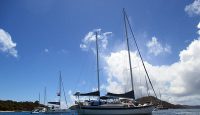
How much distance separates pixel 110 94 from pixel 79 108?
718cm

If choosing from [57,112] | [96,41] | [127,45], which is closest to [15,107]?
[57,112]

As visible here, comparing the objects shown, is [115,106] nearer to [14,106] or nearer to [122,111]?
[122,111]

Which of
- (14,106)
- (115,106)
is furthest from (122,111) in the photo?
(14,106)

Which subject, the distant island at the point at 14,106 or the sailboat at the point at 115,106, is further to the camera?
the distant island at the point at 14,106

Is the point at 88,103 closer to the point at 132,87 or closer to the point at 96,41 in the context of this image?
the point at 132,87

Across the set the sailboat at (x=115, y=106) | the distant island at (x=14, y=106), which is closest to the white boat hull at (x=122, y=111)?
the sailboat at (x=115, y=106)

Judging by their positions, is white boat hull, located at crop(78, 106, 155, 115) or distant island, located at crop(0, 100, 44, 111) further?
distant island, located at crop(0, 100, 44, 111)

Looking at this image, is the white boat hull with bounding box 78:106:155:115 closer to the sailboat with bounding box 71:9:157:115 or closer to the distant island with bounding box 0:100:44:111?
the sailboat with bounding box 71:9:157:115

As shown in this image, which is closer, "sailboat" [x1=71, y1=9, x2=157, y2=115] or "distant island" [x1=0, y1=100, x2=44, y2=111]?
"sailboat" [x1=71, y1=9, x2=157, y2=115]

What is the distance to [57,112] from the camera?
330 feet

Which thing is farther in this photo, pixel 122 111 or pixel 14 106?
pixel 14 106

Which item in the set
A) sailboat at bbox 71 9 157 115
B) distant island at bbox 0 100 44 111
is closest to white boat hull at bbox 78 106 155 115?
sailboat at bbox 71 9 157 115

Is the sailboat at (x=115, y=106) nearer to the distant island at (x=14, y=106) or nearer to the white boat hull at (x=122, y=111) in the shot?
the white boat hull at (x=122, y=111)

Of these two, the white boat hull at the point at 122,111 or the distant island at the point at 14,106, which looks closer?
the white boat hull at the point at 122,111
